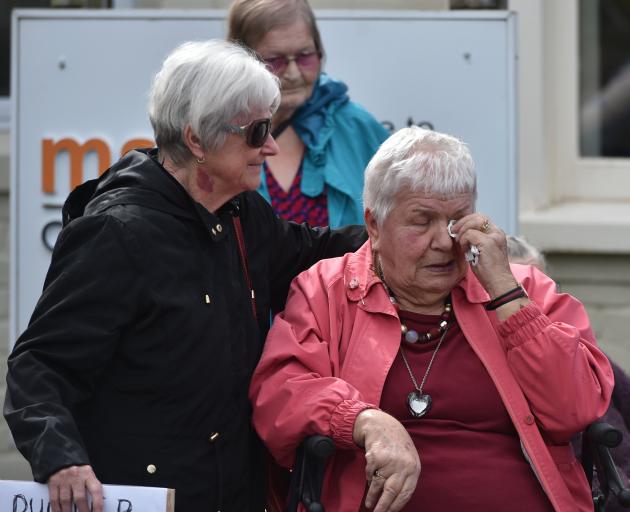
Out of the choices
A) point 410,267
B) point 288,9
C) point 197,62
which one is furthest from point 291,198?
point 197,62

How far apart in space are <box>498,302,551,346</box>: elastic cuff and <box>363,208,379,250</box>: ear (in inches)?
16.1

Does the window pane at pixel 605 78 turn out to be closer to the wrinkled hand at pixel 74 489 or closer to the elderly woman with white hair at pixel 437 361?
the elderly woman with white hair at pixel 437 361

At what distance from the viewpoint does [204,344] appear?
2984mm


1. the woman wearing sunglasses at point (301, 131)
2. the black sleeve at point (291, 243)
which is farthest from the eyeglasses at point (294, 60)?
the black sleeve at point (291, 243)

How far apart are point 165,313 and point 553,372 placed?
0.91 metres

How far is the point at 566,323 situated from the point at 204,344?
908mm

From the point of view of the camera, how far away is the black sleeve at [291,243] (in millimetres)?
3402

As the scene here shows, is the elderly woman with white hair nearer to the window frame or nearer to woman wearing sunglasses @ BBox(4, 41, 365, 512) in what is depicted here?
woman wearing sunglasses @ BBox(4, 41, 365, 512)

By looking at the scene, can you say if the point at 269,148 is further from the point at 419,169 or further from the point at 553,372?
the point at 553,372

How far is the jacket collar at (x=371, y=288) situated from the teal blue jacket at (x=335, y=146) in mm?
632

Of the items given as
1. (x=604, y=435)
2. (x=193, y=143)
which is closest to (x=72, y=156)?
(x=193, y=143)

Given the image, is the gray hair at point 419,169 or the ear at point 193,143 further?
the gray hair at point 419,169

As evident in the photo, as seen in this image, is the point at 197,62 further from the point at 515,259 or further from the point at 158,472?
the point at 515,259

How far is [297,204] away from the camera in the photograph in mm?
3996
